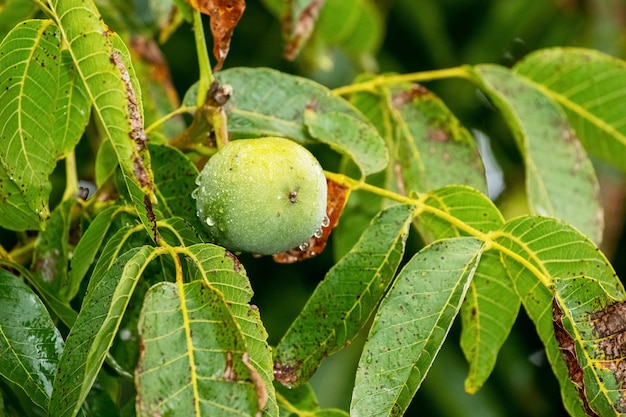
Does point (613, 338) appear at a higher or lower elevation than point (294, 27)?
lower

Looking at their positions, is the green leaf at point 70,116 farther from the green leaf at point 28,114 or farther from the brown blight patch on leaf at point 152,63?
the brown blight patch on leaf at point 152,63

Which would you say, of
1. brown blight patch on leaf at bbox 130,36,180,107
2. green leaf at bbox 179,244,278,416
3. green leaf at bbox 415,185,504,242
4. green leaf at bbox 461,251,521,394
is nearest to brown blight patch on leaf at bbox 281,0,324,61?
brown blight patch on leaf at bbox 130,36,180,107

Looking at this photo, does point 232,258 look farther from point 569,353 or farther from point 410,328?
point 569,353

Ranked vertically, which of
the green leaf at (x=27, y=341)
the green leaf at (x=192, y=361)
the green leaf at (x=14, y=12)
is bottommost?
the green leaf at (x=27, y=341)

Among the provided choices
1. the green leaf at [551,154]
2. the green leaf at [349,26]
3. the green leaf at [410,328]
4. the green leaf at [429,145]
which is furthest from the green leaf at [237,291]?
the green leaf at [349,26]

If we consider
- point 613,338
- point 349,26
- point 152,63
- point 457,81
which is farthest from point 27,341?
point 457,81

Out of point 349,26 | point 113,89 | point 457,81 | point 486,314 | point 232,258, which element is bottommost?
point 457,81
